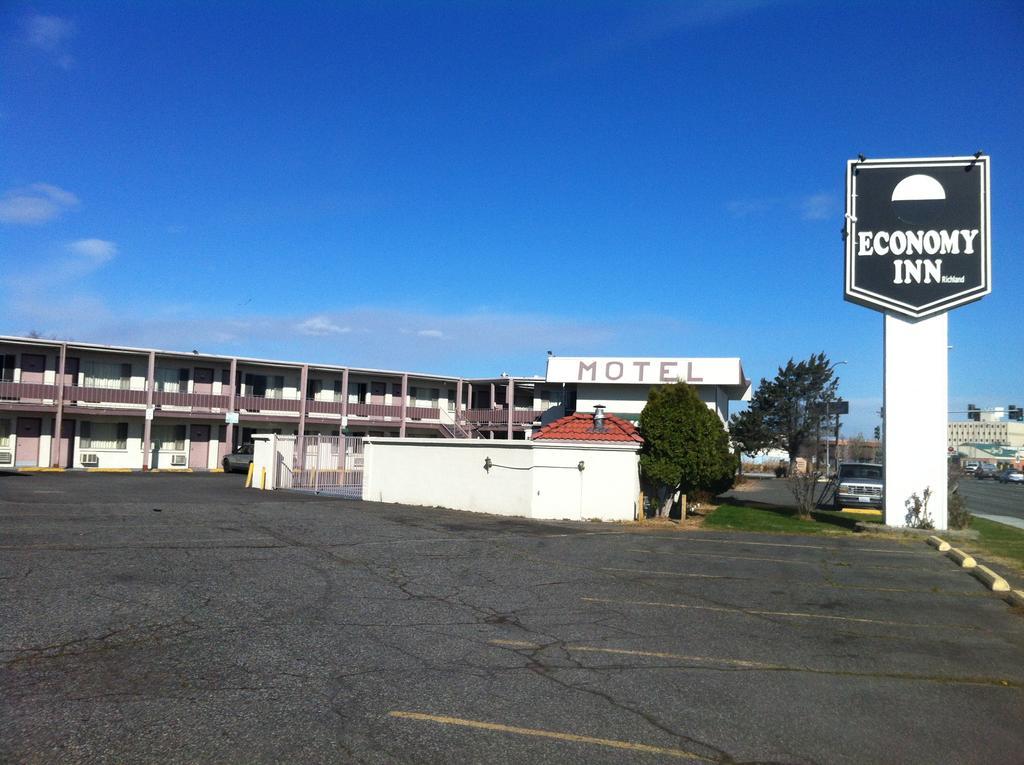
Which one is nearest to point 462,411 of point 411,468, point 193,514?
point 411,468

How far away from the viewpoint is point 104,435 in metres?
48.0

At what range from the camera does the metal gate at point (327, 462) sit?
29.3 meters

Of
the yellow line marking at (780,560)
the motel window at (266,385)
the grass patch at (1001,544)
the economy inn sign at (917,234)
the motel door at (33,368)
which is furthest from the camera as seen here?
the motel window at (266,385)

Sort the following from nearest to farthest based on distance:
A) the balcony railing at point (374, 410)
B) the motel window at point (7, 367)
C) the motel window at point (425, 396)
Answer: the motel window at point (7, 367)
the balcony railing at point (374, 410)
the motel window at point (425, 396)

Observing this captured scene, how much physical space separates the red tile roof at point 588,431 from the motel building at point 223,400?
16005 millimetres

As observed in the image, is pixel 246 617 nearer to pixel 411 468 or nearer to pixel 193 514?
pixel 193 514

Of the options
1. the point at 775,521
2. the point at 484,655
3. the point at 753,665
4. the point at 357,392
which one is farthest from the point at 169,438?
the point at 753,665

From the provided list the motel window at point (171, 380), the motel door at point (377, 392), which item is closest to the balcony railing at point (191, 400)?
the motel window at point (171, 380)

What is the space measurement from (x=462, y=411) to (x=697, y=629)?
50293 millimetres

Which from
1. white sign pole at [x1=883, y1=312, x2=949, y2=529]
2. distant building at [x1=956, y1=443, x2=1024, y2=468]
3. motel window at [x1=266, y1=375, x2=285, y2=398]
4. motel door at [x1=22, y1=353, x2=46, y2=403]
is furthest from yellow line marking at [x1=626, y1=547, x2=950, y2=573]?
distant building at [x1=956, y1=443, x2=1024, y2=468]

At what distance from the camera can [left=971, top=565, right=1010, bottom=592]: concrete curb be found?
12.3m

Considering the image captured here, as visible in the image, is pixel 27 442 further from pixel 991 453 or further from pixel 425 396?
pixel 991 453

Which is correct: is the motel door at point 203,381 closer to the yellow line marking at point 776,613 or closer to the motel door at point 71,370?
the motel door at point 71,370

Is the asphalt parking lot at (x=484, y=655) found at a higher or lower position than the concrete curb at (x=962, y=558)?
lower
